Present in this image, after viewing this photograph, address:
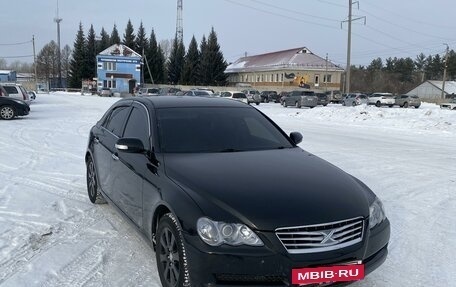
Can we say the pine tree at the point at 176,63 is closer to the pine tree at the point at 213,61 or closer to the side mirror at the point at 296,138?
the pine tree at the point at 213,61

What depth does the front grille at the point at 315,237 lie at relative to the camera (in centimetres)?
299

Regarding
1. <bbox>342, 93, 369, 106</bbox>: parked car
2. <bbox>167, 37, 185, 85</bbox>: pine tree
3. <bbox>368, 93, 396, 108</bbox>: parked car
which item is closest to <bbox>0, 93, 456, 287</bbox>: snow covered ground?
<bbox>342, 93, 369, 106</bbox>: parked car

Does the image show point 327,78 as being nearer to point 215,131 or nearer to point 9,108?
point 9,108

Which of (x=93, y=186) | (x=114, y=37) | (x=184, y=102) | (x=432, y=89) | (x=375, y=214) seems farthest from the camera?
(x=432, y=89)

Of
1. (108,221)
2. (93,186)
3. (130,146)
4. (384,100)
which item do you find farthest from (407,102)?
(130,146)

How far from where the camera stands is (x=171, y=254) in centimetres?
346

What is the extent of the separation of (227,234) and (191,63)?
87.5m

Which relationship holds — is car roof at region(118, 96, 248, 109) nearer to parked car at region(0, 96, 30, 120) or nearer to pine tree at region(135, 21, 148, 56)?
parked car at region(0, 96, 30, 120)

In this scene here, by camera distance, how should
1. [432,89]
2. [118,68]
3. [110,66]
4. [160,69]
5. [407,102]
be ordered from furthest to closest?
[432,89], [160,69], [118,68], [110,66], [407,102]

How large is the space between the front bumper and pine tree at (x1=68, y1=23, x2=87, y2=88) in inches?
3686

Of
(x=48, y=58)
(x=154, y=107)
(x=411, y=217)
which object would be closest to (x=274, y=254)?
(x=154, y=107)

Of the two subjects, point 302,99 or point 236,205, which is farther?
point 302,99

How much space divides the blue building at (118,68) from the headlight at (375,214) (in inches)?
3055

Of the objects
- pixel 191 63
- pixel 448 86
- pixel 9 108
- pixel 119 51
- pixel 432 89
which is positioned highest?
pixel 119 51
